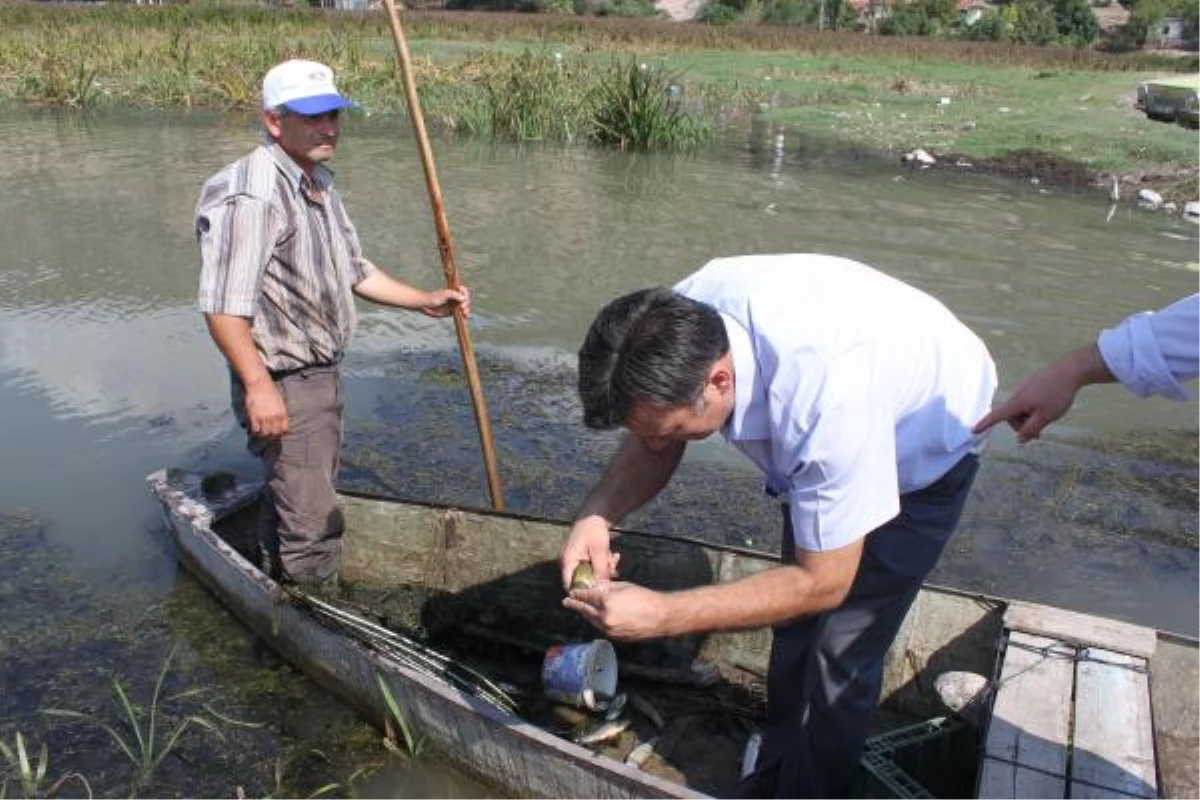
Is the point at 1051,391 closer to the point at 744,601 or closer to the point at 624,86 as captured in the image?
the point at 744,601

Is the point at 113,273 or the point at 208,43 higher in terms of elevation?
the point at 208,43

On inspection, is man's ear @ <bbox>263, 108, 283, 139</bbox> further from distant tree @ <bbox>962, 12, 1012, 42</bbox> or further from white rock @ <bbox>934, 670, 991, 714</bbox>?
distant tree @ <bbox>962, 12, 1012, 42</bbox>

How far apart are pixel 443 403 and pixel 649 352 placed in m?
4.64

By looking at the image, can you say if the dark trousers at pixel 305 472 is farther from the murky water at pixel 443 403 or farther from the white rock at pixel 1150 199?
the white rock at pixel 1150 199

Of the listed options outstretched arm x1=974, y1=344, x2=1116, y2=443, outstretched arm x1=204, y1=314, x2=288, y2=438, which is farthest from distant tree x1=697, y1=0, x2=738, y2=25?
outstretched arm x1=974, y1=344, x2=1116, y2=443

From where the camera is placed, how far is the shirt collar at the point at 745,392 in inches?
82.1

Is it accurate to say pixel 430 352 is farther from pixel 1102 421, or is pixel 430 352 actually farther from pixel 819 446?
pixel 819 446

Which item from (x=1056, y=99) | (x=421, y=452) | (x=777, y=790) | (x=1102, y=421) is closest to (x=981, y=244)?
(x=1102, y=421)

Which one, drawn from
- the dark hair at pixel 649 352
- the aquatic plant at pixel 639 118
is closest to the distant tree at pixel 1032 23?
the aquatic plant at pixel 639 118

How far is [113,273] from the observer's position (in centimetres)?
892

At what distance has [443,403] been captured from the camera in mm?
6453

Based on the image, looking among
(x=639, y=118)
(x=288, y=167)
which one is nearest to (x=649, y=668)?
Answer: (x=288, y=167)

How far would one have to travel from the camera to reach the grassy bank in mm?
15250

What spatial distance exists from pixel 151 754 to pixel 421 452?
2538 millimetres
